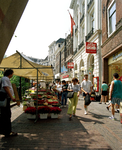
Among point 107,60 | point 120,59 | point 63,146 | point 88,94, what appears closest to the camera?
point 63,146

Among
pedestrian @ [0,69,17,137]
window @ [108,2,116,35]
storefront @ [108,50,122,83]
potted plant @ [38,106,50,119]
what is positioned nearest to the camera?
pedestrian @ [0,69,17,137]

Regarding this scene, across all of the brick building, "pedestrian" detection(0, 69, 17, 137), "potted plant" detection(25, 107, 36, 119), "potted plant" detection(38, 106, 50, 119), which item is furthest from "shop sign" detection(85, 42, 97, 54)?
"pedestrian" detection(0, 69, 17, 137)

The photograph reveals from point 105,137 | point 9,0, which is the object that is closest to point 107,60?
point 105,137

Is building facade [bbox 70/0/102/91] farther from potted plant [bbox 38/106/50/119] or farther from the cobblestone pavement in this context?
the cobblestone pavement

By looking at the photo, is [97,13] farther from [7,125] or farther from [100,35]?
[7,125]

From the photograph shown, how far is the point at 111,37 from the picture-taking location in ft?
36.1

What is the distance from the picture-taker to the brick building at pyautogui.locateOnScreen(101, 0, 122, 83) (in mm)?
9758

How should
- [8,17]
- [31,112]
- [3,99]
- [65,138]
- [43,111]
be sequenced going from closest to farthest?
1. [8,17]
2. [3,99]
3. [65,138]
4. [31,112]
5. [43,111]

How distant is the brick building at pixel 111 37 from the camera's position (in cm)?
976

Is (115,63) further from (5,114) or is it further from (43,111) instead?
(5,114)

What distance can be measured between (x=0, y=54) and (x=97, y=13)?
1410 centimetres

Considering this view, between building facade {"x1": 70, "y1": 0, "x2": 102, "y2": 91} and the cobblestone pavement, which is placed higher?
building facade {"x1": 70, "y1": 0, "x2": 102, "y2": 91}

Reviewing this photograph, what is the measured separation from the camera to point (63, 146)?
3244 mm

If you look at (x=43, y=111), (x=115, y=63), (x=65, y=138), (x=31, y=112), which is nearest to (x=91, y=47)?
(x=115, y=63)
